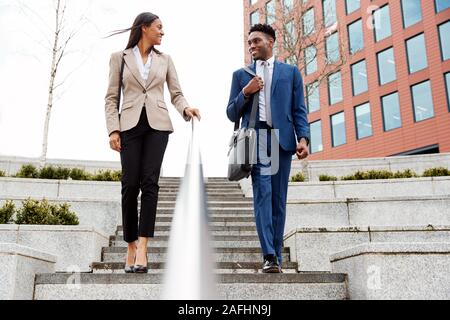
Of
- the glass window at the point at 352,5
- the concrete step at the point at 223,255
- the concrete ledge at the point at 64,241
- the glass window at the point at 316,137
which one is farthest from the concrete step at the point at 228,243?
the glass window at the point at 352,5

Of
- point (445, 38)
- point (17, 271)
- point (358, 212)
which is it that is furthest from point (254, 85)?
point (445, 38)

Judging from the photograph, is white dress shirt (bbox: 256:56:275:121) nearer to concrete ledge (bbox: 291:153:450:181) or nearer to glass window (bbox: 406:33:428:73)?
concrete ledge (bbox: 291:153:450:181)

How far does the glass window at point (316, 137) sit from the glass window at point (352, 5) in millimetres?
7961

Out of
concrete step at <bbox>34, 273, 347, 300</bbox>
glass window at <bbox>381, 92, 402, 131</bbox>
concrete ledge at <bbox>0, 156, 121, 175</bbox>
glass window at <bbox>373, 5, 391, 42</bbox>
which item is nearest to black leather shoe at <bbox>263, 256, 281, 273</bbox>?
concrete step at <bbox>34, 273, 347, 300</bbox>

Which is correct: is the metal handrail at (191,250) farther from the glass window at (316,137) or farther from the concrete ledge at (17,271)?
the glass window at (316,137)

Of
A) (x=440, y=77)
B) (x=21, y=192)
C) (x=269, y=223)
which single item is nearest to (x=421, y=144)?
(x=440, y=77)

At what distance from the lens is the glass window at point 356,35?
30.6 m

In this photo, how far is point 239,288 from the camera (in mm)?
3781

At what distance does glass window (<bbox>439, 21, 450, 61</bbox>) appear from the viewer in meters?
24.8

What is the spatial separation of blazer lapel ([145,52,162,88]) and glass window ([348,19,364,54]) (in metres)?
28.4

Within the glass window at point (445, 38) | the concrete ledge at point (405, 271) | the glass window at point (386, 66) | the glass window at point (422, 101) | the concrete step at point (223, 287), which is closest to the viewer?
the concrete ledge at point (405, 271)

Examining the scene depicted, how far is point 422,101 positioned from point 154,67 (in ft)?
81.9
